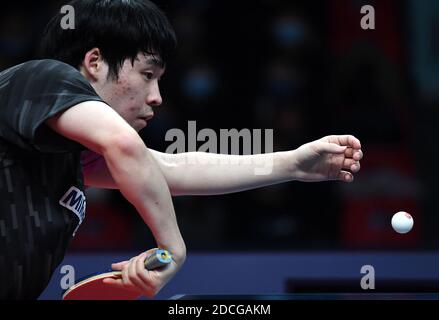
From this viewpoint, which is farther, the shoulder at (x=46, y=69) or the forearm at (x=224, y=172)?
the forearm at (x=224, y=172)

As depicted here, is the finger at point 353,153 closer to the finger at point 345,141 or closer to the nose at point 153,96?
the finger at point 345,141

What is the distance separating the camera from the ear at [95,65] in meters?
1.95

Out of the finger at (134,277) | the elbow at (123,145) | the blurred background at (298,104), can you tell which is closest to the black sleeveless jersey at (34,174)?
the elbow at (123,145)

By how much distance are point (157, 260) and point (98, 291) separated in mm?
251

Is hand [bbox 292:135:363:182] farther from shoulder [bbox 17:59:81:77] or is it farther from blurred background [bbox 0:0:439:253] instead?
blurred background [bbox 0:0:439:253]

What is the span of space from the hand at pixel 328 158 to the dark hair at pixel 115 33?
0.43 metres

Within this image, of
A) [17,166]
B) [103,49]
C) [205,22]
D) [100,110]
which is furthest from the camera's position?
[205,22]

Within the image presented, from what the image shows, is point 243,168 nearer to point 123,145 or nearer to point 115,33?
point 115,33

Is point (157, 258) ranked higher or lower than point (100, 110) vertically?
lower

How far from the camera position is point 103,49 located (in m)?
1.95

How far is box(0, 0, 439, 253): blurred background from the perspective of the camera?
4.53 m

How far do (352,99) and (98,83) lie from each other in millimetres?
2988

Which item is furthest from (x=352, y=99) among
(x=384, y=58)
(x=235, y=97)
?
(x=235, y=97)

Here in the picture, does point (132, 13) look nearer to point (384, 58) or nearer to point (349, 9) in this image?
point (384, 58)
